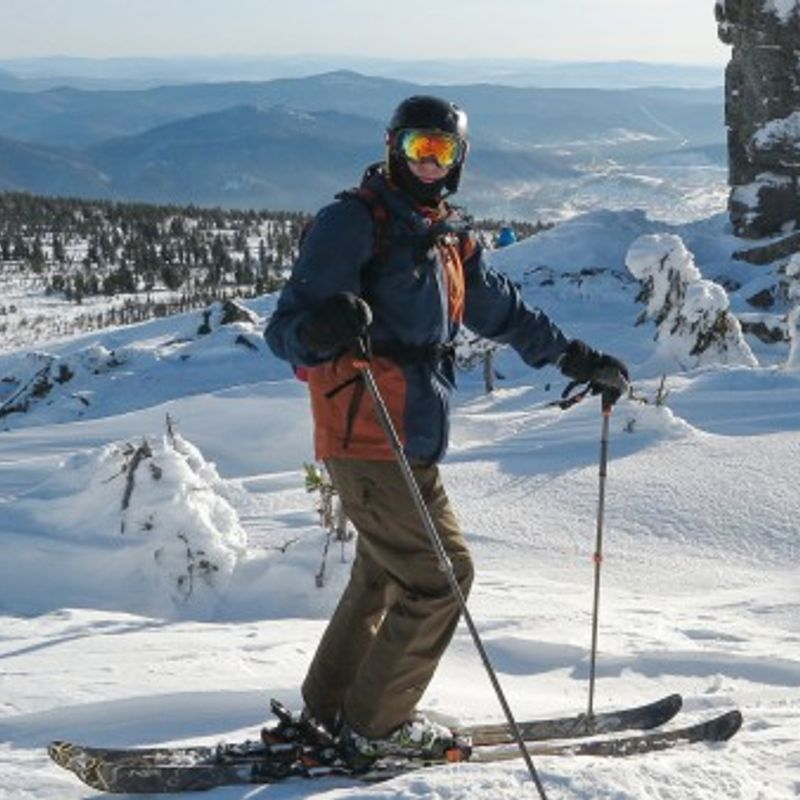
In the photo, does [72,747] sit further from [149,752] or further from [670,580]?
[670,580]

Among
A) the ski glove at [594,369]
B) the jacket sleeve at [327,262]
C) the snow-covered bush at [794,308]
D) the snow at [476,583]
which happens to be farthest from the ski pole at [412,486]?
the snow-covered bush at [794,308]

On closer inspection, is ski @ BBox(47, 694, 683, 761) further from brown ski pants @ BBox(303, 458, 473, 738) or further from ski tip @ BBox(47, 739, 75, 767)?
brown ski pants @ BBox(303, 458, 473, 738)

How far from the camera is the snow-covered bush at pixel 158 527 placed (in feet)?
22.3

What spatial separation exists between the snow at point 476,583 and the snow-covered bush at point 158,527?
1cm

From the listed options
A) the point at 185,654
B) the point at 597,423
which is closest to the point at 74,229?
the point at 597,423

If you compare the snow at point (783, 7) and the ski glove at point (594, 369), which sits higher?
the snow at point (783, 7)

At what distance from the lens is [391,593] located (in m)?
3.79

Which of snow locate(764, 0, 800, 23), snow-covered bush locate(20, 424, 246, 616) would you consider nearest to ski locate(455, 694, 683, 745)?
snow-covered bush locate(20, 424, 246, 616)

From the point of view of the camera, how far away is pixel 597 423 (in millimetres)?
11094

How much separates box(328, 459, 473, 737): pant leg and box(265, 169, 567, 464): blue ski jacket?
92 millimetres

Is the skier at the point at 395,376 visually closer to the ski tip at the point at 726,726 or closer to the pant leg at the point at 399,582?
the pant leg at the point at 399,582

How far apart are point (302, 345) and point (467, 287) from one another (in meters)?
0.85

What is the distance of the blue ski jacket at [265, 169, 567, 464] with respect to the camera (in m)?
3.43

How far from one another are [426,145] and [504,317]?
0.79 m
